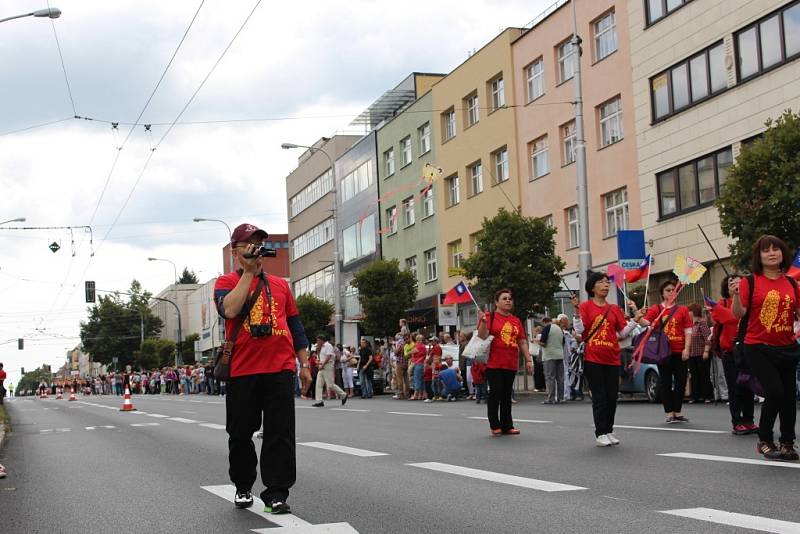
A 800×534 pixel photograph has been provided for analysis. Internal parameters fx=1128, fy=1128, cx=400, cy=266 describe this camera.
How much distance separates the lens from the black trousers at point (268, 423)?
6918 millimetres

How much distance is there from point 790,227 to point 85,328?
110 metres

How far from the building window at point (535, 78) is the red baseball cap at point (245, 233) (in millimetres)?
32082

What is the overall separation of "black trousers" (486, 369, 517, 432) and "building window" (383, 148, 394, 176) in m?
41.0

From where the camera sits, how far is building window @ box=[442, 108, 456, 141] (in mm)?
46688

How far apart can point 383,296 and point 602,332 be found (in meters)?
31.0

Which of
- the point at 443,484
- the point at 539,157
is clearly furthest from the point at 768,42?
the point at 443,484

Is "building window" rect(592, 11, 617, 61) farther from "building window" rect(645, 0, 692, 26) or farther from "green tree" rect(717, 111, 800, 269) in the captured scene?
"green tree" rect(717, 111, 800, 269)

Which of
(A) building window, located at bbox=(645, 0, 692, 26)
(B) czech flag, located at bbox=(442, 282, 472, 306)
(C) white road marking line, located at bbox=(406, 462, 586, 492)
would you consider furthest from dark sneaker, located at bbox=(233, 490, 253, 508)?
(A) building window, located at bbox=(645, 0, 692, 26)

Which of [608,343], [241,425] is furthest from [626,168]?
[241,425]

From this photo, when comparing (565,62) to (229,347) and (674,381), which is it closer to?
(674,381)

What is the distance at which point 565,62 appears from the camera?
3656 centimetres

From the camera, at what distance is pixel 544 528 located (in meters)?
6.13

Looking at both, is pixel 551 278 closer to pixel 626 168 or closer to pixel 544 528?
pixel 626 168

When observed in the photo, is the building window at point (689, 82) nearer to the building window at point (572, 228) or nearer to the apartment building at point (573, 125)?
the apartment building at point (573, 125)
